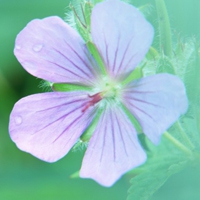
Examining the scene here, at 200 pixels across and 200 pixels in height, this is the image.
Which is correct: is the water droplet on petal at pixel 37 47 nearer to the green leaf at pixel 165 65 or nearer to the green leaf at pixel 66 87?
the green leaf at pixel 66 87

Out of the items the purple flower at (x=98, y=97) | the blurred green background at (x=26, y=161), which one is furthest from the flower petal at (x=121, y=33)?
the blurred green background at (x=26, y=161)

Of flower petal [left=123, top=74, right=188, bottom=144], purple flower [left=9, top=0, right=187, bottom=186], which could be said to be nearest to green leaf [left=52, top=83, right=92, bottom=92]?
purple flower [left=9, top=0, right=187, bottom=186]

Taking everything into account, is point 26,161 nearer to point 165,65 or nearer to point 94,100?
point 94,100

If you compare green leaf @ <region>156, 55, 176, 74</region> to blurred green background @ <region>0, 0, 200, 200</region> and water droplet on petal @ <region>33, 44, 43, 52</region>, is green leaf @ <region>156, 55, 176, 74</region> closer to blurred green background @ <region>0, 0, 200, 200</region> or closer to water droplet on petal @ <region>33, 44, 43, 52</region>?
water droplet on petal @ <region>33, 44, 43, 52</region>

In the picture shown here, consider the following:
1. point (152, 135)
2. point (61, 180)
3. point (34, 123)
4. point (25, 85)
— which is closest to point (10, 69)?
point (25, 85)

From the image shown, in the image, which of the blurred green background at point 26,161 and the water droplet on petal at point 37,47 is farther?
the blurred green background at point 26,161

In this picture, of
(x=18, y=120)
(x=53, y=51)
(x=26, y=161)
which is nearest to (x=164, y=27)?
(x=53, y=51)
